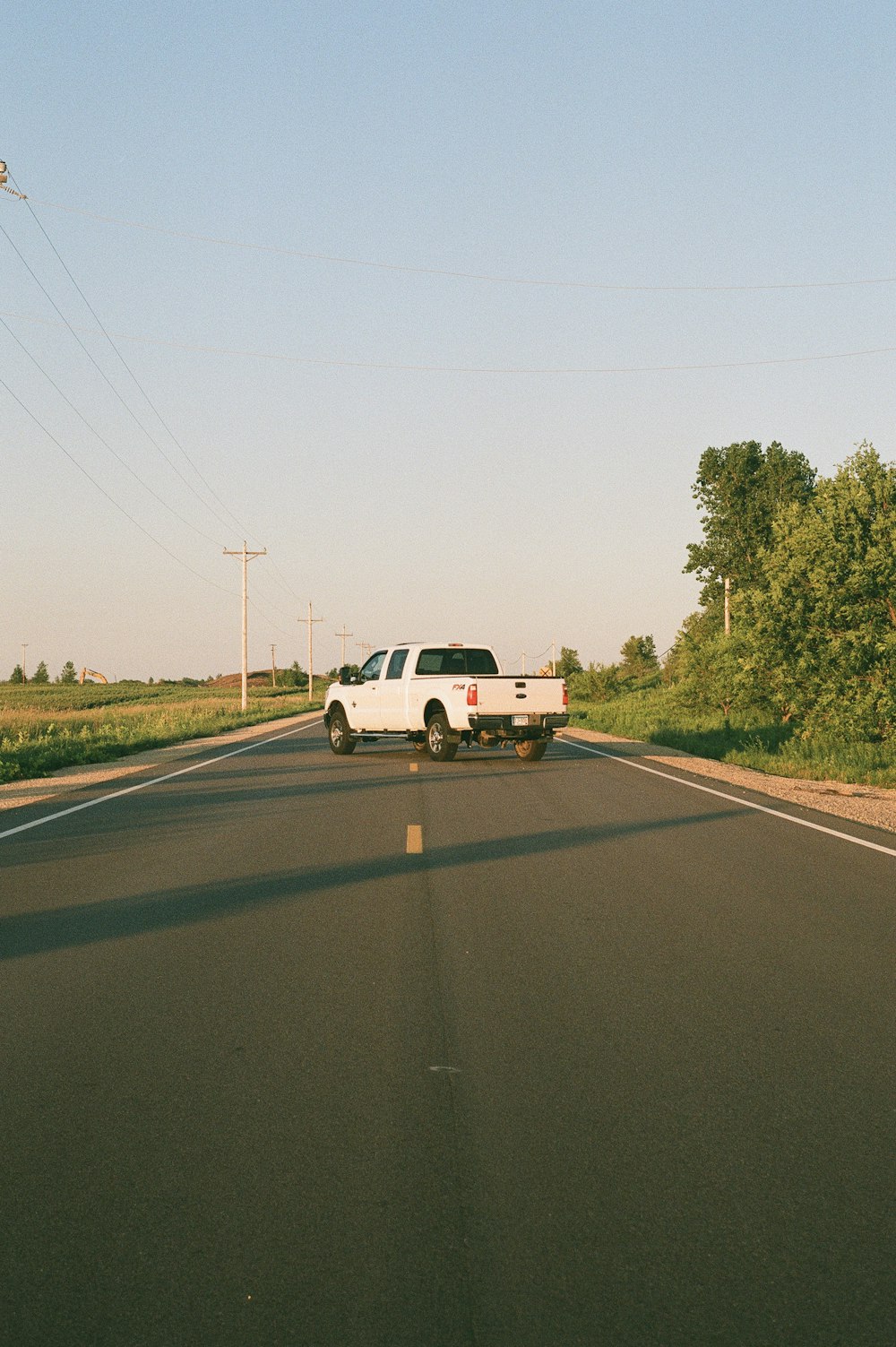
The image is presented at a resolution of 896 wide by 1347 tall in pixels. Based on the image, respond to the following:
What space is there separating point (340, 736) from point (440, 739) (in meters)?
3.77

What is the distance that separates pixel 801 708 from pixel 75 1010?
28515 millimetres

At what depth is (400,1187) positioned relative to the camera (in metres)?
4.26

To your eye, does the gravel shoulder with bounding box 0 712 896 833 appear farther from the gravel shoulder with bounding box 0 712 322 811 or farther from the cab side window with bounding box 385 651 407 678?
the cab side window with bounding box 385 651 407 678

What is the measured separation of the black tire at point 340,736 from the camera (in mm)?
26750

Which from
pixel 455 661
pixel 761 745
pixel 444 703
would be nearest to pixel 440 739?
pixel 444 703

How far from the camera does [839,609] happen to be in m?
31.7

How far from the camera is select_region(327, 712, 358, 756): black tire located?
26750 mm

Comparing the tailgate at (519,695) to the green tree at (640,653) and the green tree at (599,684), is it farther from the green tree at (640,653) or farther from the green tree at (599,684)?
the green tree at (640,653)

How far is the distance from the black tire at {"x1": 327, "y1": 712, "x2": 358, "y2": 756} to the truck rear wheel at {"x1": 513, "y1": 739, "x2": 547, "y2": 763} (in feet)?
12.8

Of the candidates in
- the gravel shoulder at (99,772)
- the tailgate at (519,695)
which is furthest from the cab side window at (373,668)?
the gravel shoulder at (99,772)

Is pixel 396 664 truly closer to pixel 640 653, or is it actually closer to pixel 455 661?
pixel 455 661

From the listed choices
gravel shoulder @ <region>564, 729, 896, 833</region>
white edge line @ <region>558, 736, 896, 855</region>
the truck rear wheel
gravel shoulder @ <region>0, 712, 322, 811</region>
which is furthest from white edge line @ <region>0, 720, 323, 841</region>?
gravel shoulder @ <region>564, 729, 896, 833</region>

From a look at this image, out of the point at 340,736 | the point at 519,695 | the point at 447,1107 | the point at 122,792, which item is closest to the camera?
the point at 447,1107

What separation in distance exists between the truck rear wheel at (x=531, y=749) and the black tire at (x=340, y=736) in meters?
3.90
